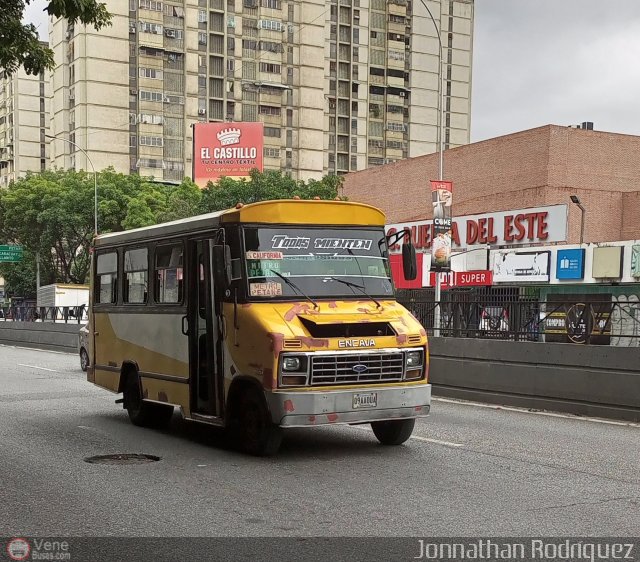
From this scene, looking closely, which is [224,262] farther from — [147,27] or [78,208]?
[147,27]

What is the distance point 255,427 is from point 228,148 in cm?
7482

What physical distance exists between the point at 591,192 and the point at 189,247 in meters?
38.9

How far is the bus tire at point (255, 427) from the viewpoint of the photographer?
9.34 m

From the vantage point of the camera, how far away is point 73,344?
32.2 m

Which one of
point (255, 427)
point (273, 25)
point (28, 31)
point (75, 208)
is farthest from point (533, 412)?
point (273, 25)

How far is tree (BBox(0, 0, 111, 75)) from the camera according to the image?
10023mm

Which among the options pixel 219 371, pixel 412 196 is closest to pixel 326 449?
pixel 219 371

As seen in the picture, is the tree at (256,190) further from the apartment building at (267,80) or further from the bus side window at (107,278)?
the apartment building at (267,80)

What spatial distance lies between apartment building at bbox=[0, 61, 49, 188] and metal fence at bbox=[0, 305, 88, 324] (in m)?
80.3

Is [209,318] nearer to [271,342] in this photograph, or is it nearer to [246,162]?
[271,342]

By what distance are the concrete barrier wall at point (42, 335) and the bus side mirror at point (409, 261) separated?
910 inches

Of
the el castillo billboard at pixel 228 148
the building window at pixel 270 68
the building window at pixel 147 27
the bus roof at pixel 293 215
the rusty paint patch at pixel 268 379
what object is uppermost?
the building window at pixel 147 27

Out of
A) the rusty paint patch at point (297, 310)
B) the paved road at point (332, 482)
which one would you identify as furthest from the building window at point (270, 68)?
the rusty paint patch at point (297, 310)

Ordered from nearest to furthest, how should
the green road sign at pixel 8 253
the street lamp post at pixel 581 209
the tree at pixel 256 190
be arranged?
the street lamp post at pixel 581 209
the tree at pixel 256 190
the green road sign at pixel 8 253
